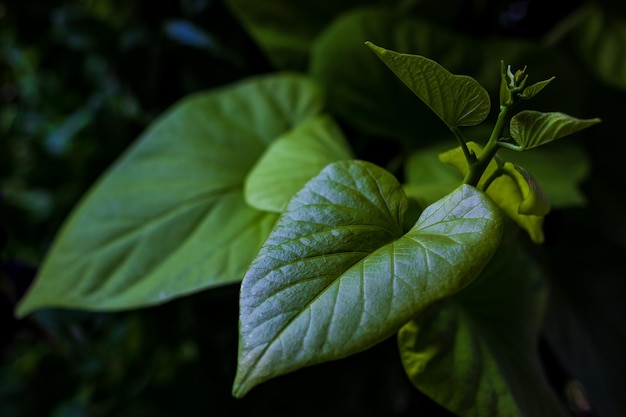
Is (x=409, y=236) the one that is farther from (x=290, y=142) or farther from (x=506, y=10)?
(x=506, y=10)

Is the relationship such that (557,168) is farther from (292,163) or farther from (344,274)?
(344,274)

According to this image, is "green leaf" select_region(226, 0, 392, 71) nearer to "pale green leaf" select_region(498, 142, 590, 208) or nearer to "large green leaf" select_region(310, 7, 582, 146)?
"large green leaf" select_region(310, 7, 582, 146)

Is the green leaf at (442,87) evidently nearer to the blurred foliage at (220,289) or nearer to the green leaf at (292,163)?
the green leaf at (292,163)

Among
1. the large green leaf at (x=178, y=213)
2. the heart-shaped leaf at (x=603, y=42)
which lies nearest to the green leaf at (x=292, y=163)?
the large green leaf at (x=178, y=213)


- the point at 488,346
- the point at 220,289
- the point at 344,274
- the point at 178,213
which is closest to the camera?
the point at 344,274

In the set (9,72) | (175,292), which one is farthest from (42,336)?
(9,72)

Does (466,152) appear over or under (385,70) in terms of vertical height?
over

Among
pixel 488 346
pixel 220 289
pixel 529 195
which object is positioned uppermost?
pixel 529 195

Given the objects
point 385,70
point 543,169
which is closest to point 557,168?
point 543,169
